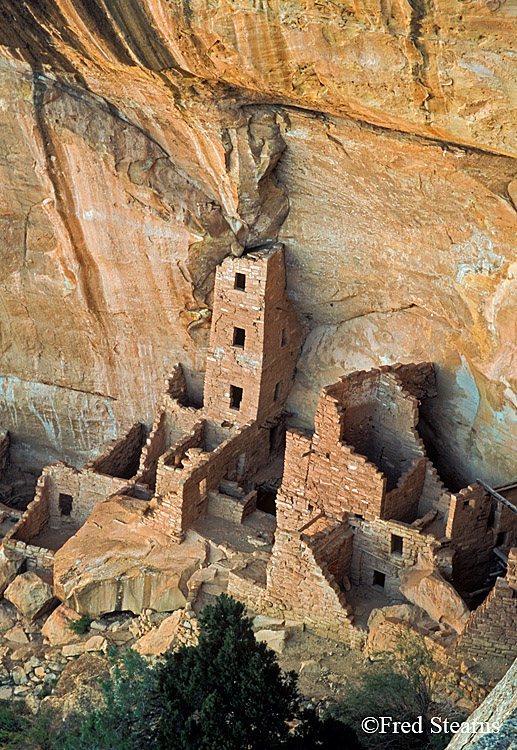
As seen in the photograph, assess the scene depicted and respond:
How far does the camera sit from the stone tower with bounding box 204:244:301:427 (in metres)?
17.4

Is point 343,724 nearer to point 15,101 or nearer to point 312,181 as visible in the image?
point 312,181

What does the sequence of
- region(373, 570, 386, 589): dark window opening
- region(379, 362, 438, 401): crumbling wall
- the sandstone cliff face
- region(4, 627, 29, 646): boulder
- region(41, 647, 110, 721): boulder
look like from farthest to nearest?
1. region(4, 627, 29, 646): boulder
2. region(379, 362, 438, 401): crumbling wall
3. region(373, 570, 386, 589): dark window opening
4. region(41, 647, 110, 721): boulder
5. the sandstone cliff face

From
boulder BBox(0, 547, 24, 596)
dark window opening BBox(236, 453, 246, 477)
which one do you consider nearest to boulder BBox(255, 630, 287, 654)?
dark window opening BBox(236, 453, 246, 477)

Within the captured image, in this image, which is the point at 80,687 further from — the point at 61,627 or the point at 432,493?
the point at 432,493

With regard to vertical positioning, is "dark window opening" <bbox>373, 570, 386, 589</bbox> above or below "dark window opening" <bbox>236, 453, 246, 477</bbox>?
below

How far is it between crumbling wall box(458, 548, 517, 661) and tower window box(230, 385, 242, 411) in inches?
239

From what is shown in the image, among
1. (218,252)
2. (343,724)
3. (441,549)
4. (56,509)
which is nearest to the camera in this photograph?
(343,724)

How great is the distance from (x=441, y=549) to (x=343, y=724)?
9.81ft

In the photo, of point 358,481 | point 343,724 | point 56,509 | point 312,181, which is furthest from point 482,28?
point 56,509

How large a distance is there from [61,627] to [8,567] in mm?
1641

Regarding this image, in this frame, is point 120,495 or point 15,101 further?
point 120,495

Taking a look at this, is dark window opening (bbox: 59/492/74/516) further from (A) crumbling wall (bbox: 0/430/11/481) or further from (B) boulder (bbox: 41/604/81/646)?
(A) crumbling wall (bbox: 0/430/11/481)

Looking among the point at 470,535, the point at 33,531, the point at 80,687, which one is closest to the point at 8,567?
the point at 33,531

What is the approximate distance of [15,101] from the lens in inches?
658
